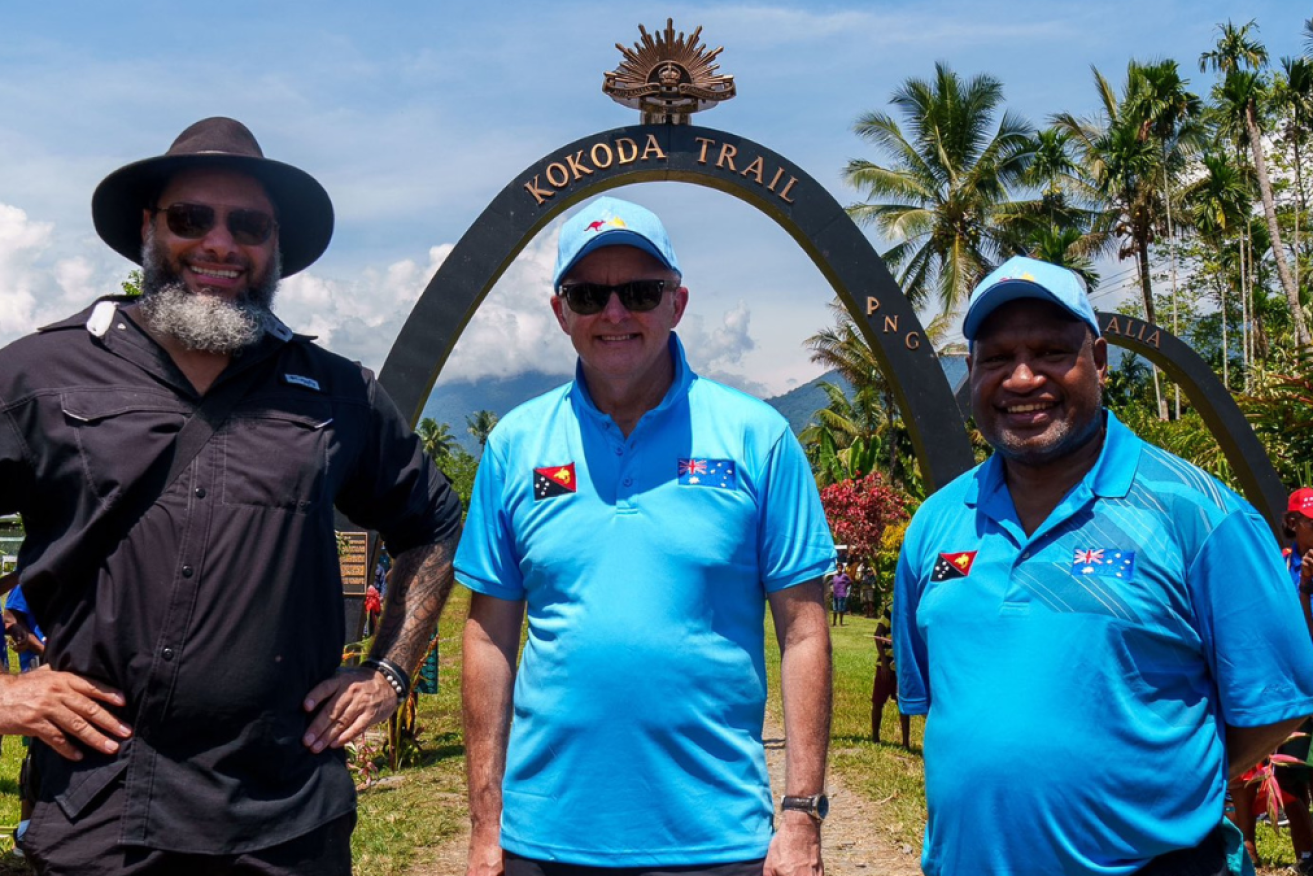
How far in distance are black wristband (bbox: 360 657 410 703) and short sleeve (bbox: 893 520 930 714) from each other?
119 cm

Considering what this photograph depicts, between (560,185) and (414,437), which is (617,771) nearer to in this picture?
(414,437)

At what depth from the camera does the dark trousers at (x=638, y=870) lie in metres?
2.51

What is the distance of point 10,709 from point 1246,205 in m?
42.3

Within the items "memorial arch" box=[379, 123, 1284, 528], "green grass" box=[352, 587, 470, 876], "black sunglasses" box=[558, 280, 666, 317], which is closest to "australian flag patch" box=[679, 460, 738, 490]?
"black sunglasses" box=[558, 280, 666, 317]

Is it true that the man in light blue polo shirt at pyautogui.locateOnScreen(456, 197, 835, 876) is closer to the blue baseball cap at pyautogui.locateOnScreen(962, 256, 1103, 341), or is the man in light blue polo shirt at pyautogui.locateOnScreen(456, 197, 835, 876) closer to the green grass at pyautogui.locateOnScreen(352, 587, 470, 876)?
the blue baseball cap at pyautogui.locateOnScreen(962, 256, 1103, 341)

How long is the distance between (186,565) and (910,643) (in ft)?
Result: 5.29

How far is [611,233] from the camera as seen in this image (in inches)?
106

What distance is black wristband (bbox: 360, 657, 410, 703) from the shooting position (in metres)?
2.90

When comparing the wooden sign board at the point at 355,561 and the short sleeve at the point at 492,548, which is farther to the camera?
the wooden sign board at the point at 355,561

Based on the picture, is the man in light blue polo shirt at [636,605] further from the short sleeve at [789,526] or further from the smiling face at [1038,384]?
the smiling face at [1038,384]

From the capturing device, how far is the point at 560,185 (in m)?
8.61

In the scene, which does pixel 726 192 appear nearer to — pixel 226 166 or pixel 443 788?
pixel 443 788

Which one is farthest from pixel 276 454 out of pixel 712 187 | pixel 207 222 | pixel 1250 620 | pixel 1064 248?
pixel 1064 248

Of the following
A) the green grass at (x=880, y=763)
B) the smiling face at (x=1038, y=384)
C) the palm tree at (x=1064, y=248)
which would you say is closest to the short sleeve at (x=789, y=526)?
the smiling face at (x=1038, y=384)
